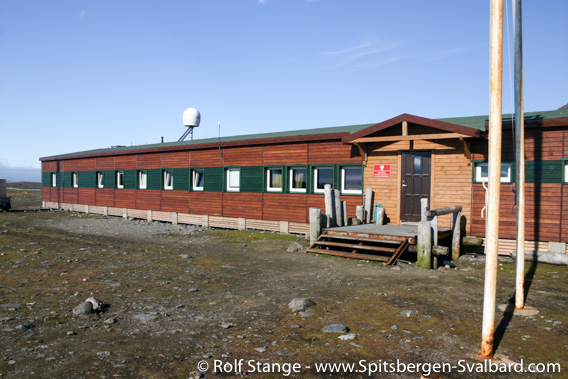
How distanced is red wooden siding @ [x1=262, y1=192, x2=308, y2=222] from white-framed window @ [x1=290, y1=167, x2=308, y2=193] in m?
0.31

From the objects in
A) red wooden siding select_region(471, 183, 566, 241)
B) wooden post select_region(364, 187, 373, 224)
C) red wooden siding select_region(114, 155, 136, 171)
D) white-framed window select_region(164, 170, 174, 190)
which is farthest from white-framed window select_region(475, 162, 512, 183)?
red wooden siding select_region(114, 155, 136, 171)

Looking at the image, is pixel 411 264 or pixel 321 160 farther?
pixel 321 160

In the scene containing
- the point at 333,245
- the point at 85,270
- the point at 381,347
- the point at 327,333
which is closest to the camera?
the point at 381,347

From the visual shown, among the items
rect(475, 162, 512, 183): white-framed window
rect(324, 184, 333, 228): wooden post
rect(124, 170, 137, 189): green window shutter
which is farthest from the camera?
rect(124, 170, 137, 189): green window shutter

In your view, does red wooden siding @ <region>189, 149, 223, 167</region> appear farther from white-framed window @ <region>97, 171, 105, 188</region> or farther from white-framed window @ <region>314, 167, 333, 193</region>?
white-framed window @ <region>97, 171, 105, 188</region>

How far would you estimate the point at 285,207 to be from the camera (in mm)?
17312

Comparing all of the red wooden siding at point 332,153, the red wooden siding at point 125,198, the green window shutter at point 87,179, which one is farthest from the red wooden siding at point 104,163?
the red wooden siding at point 332,153

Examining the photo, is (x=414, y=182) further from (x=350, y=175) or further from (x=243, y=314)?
(x=243, y=314)

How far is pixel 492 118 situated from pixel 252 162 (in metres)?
14.4

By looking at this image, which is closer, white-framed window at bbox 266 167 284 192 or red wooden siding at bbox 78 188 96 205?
white-framed window at bbox 266 167 284 192

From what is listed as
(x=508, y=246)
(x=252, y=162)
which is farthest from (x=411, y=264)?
(x=252, y=162)

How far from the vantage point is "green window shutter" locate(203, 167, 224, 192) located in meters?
20.0

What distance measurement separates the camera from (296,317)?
6.45 meters

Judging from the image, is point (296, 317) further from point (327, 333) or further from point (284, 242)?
point (284, 242)
